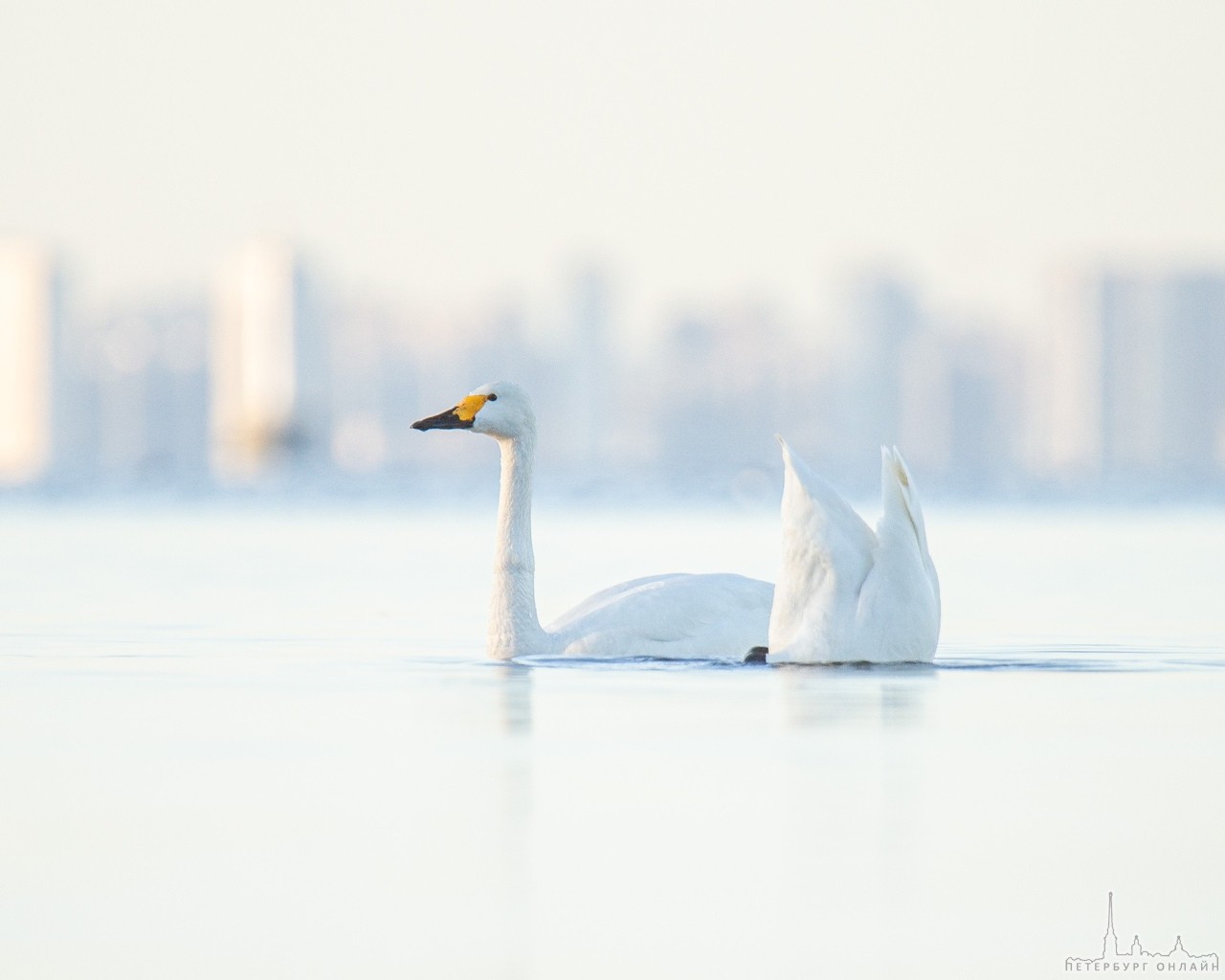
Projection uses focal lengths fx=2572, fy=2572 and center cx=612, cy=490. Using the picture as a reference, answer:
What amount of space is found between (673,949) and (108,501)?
46.9m

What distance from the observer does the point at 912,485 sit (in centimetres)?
1092

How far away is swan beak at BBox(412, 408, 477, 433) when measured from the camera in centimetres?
1208

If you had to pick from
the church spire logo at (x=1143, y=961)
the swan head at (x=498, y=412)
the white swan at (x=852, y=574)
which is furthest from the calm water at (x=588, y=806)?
the swan head at (x=498, y=412)

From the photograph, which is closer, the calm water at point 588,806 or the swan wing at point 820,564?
the calm water at point 588,806

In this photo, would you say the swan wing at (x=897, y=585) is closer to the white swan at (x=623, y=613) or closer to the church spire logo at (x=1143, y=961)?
the white swan at (x=623, y=613)

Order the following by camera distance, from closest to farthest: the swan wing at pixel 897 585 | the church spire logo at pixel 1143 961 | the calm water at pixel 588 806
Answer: the church spire logo at pixel 1143 961 < the calm water at pixel 588 806 < the swan wing at pixel 897 585

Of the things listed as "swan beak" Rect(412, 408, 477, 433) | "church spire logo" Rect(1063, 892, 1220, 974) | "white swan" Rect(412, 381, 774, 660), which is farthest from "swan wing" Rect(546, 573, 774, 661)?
"church spire logo" Rect(1063, 892, 1220, 974)

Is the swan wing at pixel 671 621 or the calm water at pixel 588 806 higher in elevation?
the swan wing at pixel 671 621

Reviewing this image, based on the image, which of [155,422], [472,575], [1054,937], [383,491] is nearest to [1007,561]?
[472,575]

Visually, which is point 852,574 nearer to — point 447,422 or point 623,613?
point 623,613

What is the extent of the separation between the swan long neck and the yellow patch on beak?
0.28 meters

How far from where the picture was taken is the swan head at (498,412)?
12430 millimetres

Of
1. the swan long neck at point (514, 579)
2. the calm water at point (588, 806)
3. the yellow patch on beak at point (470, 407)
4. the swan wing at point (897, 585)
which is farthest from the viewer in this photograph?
the yellow patch on beak at point (470, 407)

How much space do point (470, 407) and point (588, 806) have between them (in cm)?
510
